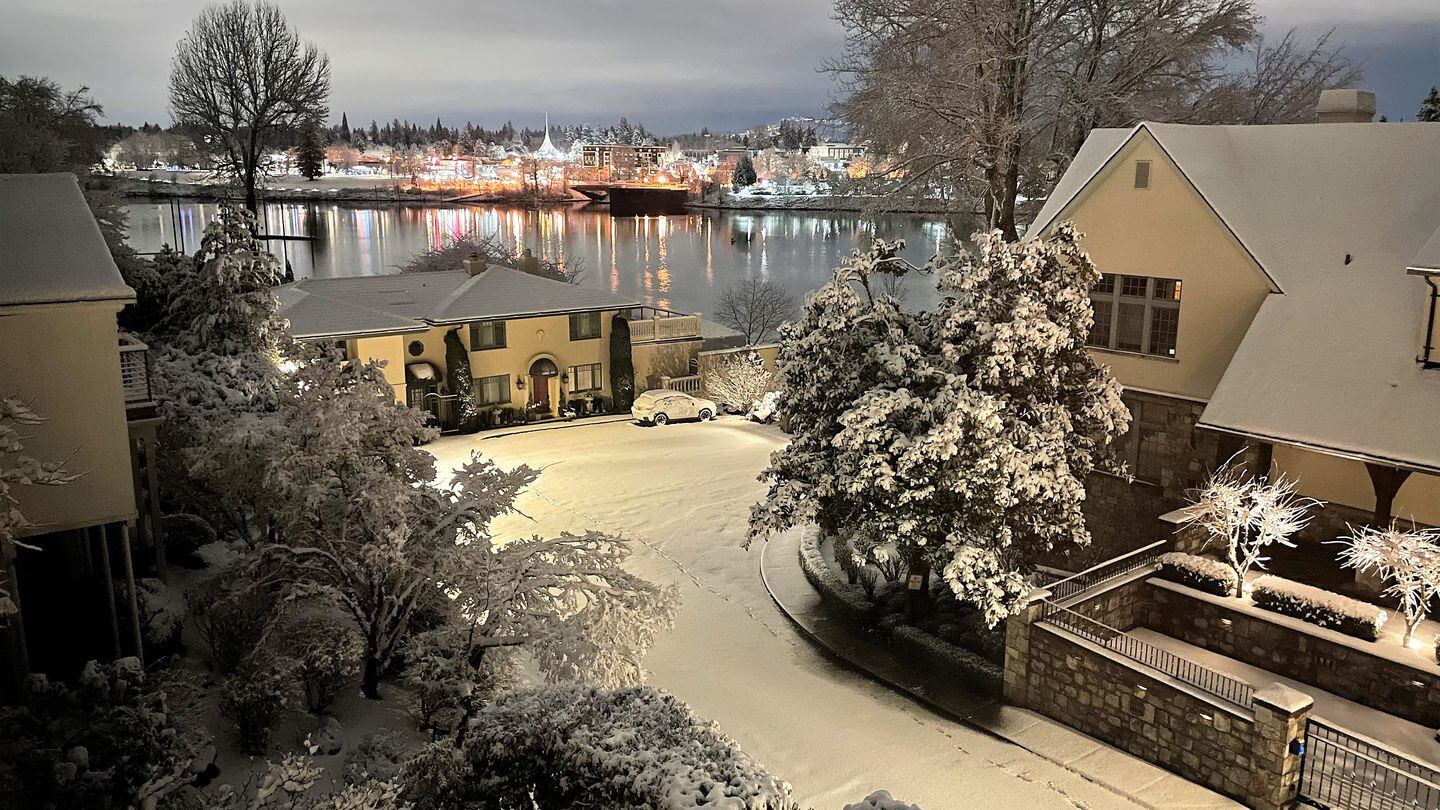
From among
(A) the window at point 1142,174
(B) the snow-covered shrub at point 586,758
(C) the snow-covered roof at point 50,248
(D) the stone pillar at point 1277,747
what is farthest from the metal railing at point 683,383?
(D) the stone pillar at point 1277,747

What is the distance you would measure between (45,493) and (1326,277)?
19736mm

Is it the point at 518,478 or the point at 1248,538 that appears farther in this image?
the point at 1248,538

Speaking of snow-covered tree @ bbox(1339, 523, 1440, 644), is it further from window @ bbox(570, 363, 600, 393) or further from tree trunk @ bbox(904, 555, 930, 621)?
window @ bbox(570, 363, 600, 393)

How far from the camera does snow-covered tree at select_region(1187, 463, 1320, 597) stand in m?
15.5

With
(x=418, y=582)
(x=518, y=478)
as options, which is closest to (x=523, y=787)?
(x=418, y=582)

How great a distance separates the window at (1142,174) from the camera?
18.5 metres

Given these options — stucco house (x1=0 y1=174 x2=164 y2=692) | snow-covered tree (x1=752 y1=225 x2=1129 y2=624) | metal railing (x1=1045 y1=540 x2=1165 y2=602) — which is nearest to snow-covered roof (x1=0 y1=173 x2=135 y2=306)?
stucco house (x1=0 y1=174 x2=164 y2=692)

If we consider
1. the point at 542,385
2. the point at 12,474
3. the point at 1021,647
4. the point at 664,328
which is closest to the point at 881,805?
the point at 1021,647

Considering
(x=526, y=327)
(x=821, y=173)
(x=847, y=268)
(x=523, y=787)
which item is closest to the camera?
(x=523, y=787)

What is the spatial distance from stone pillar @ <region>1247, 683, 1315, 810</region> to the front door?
27187 mm

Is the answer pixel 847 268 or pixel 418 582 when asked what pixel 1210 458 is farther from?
pixel 418 582

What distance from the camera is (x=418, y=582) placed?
12906 mm

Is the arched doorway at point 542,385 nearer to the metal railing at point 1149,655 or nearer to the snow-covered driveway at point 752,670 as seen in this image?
the snow-covered driveway at point 752,670

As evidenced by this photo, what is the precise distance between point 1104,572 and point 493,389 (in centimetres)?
2340
